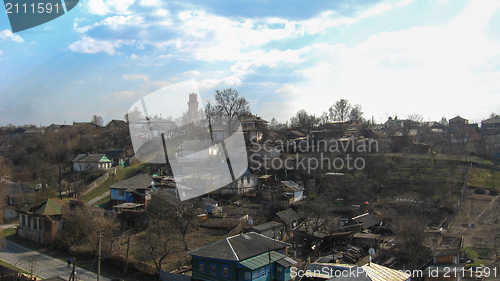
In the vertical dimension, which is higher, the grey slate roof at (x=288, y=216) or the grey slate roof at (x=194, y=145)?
the grey slate roof at (x=194, y=145)

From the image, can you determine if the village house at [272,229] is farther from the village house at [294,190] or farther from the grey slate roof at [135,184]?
the grey slate roof at [135,184]

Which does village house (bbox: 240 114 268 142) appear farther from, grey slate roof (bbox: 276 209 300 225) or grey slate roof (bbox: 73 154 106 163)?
grey slate roof (bbox: 276 209 300 225)

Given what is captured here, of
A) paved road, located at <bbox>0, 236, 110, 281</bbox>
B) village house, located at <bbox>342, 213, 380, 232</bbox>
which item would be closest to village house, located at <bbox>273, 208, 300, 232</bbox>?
village house, located at <bbox>342, 213, 380, 232</bbox>

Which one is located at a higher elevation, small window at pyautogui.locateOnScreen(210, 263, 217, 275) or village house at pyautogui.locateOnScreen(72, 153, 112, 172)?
village house at pyautogui.locateOnScreen(72, 153, 112, 172)

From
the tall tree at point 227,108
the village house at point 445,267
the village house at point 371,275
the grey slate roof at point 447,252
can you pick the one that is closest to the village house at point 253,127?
the tall tree at point 227,108

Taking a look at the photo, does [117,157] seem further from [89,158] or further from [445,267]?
[445,267]

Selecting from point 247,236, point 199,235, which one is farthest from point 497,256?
point 199,235

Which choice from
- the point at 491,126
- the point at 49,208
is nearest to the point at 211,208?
the point at 49,208
